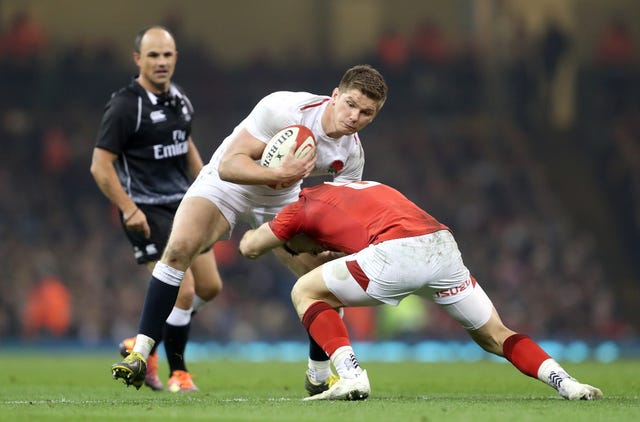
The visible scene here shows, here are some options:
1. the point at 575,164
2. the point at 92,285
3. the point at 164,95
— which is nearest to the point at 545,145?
the point at 575,164

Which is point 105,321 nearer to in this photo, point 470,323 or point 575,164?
point 575,164

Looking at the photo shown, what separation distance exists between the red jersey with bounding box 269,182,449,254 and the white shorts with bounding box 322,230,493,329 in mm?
98

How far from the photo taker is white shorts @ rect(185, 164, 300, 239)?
24.9ft

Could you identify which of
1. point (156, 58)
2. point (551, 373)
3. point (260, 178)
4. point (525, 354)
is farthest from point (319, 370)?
point (156, 58)

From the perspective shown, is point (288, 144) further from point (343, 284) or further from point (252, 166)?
point (343, 284)

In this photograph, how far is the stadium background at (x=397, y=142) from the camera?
754 inches

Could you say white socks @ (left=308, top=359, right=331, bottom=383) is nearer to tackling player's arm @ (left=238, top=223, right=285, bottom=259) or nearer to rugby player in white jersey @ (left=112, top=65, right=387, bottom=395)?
rugby player in white jersey @ (left=112, top=65, right=387, bottom=395)

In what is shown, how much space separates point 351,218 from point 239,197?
1.26 metres

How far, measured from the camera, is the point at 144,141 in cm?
852

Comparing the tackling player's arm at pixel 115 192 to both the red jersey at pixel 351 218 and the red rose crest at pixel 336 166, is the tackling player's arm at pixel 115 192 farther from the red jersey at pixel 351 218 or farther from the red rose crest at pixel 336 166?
the red jersey at pixel 351 218

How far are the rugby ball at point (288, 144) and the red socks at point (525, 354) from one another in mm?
1615

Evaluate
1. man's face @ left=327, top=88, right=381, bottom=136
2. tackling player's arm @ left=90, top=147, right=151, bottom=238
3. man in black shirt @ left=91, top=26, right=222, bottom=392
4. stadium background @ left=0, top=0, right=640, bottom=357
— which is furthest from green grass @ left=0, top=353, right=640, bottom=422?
stadium background @ left=0, top=0, right=640, bottom=357

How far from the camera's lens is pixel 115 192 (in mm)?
8180

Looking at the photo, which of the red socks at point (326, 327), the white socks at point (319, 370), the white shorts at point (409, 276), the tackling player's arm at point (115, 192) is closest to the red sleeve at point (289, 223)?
the white shorts at point (409, 276)
